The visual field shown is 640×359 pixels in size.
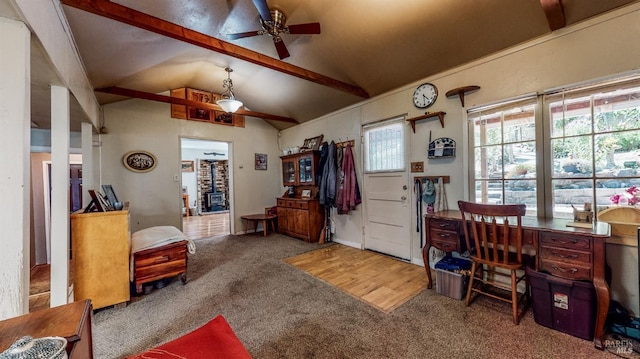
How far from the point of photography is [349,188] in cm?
404

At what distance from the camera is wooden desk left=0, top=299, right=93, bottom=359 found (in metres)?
0.73

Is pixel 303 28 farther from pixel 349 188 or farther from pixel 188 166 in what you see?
pixel 188 166

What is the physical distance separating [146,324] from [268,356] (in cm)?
115

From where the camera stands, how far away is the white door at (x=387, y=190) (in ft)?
11.2

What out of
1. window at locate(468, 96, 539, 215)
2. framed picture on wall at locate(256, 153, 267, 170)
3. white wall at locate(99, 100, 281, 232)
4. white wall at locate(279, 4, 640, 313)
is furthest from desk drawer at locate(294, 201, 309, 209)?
window at locate(468, 96, 539, 215)

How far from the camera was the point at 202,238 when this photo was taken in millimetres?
5016

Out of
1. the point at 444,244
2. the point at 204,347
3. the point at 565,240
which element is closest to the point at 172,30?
the point at 204,347

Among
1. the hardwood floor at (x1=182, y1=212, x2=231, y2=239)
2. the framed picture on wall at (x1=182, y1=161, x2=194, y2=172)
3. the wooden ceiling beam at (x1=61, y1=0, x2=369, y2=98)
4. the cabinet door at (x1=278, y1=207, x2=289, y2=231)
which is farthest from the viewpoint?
the framed picture on wall at (x1=182, y1=161, x2=194, y2=172)

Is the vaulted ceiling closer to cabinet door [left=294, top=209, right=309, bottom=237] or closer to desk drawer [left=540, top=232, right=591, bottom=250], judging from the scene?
desk drawer [left=540, top=232, right=591, bottom=250]

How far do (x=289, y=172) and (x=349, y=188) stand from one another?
186 cm

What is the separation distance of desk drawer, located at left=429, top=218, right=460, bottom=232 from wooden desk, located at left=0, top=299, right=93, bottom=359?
2534mm

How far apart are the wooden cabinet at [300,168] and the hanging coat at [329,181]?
1.21ft

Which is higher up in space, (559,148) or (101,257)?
(559,148)

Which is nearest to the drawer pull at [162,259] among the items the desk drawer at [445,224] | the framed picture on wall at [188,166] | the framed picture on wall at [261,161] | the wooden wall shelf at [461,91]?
the desk drawer at [445,224]
